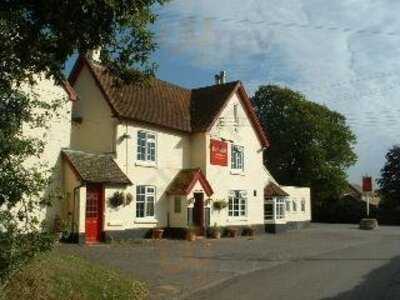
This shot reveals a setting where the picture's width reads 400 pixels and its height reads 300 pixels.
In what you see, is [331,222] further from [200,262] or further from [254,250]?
[200,262]

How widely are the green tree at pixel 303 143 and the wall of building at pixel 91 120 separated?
3345 cm

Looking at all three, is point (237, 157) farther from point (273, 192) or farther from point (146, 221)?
point (146, 221)

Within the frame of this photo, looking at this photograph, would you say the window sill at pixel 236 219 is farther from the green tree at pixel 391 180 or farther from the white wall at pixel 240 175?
the green tree at pixel 391 180

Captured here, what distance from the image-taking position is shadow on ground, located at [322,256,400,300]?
13.5 meters

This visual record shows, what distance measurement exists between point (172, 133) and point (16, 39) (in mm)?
24431

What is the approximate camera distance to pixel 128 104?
31734mm

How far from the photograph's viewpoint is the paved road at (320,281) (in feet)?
45.5

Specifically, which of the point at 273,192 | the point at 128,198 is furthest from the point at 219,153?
the point at 128,198

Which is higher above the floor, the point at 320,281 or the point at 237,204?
the point at 237,204

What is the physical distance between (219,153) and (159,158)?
4919mm

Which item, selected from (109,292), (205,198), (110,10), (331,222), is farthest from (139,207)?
(331,222)

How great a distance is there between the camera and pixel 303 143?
205 ft

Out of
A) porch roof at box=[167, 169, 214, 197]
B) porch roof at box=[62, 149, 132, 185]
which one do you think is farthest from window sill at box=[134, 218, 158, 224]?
porch roof at box=[62, 149, 132, 185]

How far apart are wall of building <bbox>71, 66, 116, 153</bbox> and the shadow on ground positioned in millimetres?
Result: 15868
